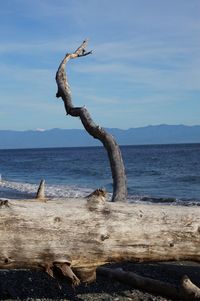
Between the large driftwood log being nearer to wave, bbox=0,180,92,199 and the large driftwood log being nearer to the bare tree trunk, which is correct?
the bare tree trunk

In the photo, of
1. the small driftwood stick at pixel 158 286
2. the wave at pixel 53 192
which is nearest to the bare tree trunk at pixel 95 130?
the small driftwood stick at pixel 158 286

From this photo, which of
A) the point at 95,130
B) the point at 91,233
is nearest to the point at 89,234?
the point at 91,233

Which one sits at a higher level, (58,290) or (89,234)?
(89,234)

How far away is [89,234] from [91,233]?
0.08ft

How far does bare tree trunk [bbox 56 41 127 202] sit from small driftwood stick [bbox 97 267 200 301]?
1109mm

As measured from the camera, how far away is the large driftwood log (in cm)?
526

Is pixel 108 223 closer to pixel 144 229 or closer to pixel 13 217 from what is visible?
pixel 144 229

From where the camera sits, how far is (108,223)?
5555mm

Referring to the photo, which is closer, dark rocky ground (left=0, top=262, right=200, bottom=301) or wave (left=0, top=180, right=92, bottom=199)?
dark rocky ground (left=0, top=262, right=200, bottom=301)

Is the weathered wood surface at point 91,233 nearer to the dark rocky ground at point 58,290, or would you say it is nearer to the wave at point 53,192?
the dark rocky ground at point 58,290

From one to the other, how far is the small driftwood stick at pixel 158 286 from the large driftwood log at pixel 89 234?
34 centimetres

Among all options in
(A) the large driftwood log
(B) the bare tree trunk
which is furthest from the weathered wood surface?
(B) the bare tree trunk

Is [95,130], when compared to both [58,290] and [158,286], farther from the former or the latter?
[158,286]

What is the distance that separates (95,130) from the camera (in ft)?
26.4
